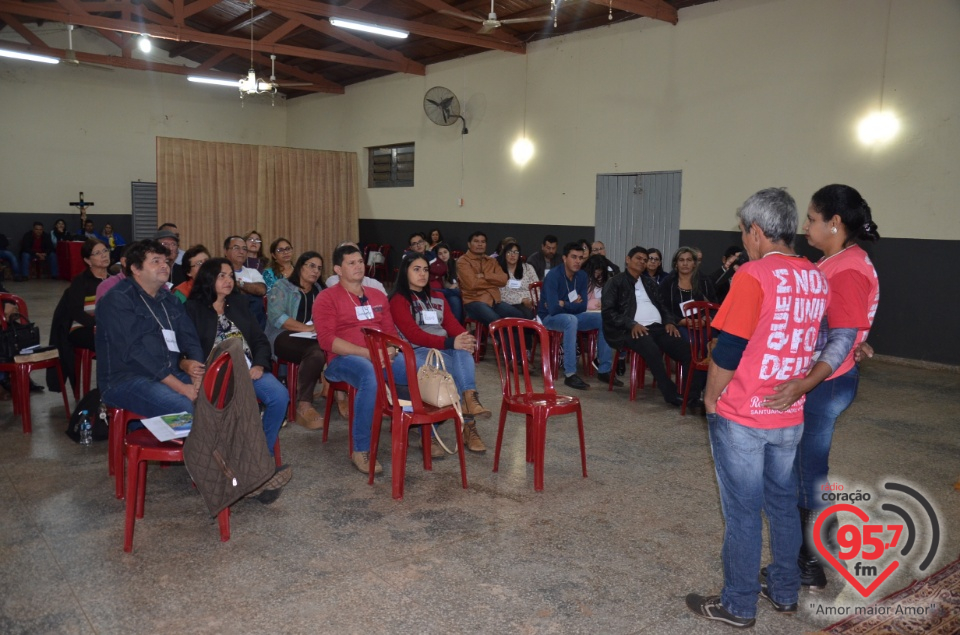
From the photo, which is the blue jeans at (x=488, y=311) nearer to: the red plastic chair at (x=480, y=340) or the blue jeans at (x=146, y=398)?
the red plastic chair at (x=480, y=340)

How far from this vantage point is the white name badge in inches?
126

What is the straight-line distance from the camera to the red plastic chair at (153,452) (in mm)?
2568

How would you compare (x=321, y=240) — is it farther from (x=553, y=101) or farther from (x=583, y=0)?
(x=583, y=0)

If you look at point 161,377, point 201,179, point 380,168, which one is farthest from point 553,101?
point 161,377

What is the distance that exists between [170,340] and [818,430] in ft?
8.65

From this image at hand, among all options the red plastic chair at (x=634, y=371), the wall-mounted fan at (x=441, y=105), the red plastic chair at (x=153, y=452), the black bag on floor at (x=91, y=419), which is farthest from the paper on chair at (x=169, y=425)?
the wall-mounted fan at (x=441, y=105)

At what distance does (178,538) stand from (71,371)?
7.22 feet

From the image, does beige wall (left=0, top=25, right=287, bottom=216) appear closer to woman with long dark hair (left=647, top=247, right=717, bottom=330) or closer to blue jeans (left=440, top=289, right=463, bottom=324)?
blue jeans (left=440, top=289, right=463, bottom=324)

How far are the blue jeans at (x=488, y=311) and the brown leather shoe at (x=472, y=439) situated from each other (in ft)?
7.21

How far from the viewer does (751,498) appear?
2.05 metres

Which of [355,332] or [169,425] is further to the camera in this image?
[355,332]

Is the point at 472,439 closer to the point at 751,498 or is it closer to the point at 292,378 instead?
the point at 292,378

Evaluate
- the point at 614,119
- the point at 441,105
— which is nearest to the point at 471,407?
the point at 614,119

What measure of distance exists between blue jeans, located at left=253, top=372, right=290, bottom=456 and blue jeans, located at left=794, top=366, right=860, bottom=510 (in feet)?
7.11
